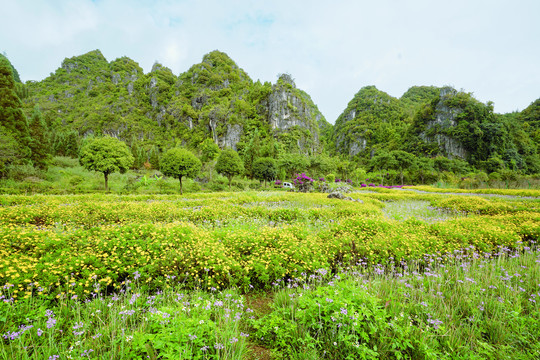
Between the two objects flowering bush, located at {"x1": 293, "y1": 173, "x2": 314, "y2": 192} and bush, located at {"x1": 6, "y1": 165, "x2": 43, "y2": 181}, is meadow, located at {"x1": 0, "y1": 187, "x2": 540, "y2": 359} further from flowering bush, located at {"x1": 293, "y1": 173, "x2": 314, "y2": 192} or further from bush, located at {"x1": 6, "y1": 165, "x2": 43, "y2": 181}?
flowering bush, located at {"x1": 293, "y1": 173, "x2": 314, "y2": 192}

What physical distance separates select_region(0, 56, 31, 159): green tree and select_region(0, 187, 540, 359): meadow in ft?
67.5

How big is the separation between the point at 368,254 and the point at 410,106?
13615 centimetres

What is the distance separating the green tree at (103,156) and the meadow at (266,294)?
15.0 m

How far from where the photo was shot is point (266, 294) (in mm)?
3668

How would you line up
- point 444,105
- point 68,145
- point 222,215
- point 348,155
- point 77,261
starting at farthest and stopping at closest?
point 348,155, point 444,105, point 68,145, point 222,215, point 77,261

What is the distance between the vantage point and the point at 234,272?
371 centimetres

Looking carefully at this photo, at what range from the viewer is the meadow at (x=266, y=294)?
2033mm

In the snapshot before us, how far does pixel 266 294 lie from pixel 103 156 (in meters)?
23.4

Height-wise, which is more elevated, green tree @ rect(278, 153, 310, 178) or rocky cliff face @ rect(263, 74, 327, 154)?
rocky cliff face @ rect(263, 74, 327, 154)

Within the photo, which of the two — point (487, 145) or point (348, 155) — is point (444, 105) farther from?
point (348, 155)

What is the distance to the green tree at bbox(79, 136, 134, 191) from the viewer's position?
64.5 ft

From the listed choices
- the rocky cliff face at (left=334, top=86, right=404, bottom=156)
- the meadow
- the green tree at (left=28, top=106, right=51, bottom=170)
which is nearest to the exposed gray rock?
the green tree at (left=28, top=106, right=51, bottom=170)

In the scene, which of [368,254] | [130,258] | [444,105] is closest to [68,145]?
[130,258]

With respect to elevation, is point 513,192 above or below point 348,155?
below
